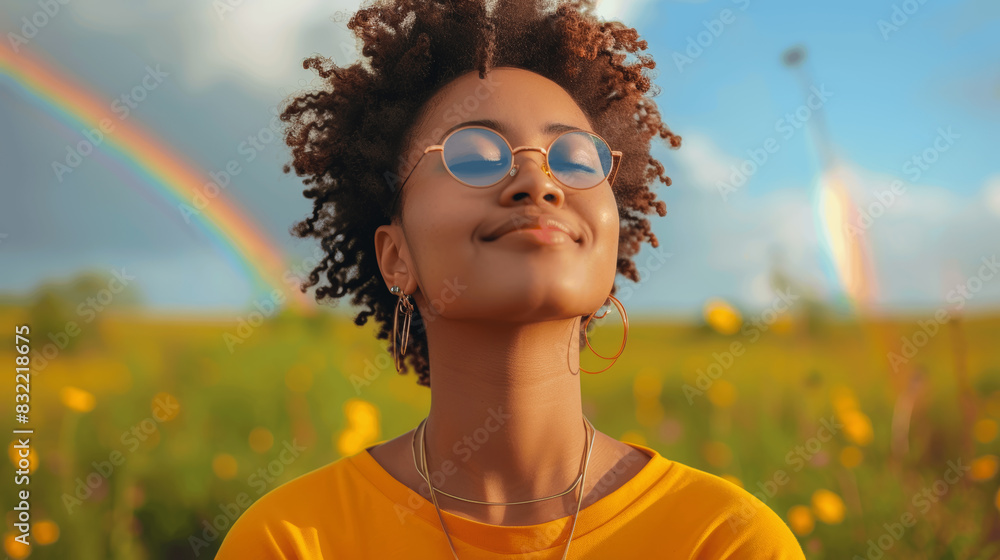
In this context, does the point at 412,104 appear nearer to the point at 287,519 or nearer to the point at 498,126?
the point at 498,126

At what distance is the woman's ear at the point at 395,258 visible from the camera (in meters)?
2.51

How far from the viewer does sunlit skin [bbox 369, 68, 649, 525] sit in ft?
7.14

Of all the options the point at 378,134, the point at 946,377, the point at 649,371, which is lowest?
the point at 946,377

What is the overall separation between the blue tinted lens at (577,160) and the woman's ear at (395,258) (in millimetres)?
567

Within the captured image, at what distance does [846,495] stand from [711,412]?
0.85 metres

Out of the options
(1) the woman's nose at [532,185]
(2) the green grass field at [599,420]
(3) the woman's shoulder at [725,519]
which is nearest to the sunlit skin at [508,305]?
(1) the woman's nose at [532,185]

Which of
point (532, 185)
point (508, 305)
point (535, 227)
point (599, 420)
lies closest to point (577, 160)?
point (532, 185)

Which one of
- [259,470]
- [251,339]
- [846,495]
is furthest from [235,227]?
[846,495]

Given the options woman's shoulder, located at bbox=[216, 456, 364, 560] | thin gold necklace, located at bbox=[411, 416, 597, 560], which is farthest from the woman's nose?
woman's shoulder, located at bbox=[216, 456, 364, 560]

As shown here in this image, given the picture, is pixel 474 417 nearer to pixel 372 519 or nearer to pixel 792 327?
pixel 372 519

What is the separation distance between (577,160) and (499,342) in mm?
612

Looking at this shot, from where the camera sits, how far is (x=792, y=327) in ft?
16.0

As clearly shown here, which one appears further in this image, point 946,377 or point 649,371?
point 649,371

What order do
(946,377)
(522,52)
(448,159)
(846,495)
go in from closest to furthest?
1. (448,159)
2. (522,52)
3. (846,495)
4. (946,377)
